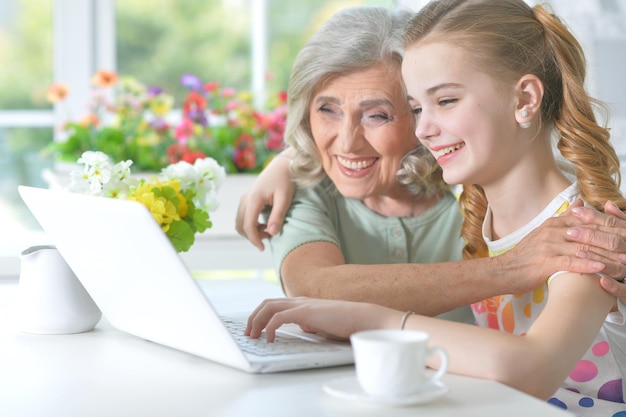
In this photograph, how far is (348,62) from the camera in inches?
68.4

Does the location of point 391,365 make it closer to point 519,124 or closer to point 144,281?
point 144,281

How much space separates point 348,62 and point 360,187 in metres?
0.24

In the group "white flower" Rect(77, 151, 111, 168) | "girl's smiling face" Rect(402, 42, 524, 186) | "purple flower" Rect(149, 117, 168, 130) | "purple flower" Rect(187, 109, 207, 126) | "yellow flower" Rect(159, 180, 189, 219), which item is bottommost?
"purple flower" Rect(149, 117, 168, 130)

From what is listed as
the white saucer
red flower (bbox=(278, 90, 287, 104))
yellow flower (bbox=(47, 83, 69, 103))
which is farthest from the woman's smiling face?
yellow flower (bbox=(47, 83, 69, 103))

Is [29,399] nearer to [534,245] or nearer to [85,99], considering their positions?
[534,245]

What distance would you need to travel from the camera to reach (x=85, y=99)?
13.1 feet

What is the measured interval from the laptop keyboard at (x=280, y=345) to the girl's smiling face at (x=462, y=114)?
0.44m

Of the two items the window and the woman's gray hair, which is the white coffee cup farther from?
the window

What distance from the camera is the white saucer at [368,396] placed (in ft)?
3.07

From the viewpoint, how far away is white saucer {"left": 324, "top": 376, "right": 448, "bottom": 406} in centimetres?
93

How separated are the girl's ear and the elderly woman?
27 cm

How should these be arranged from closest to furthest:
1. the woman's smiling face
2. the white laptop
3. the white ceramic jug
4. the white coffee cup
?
the white coffee cup
the white laptop
the white ceramic jug
the woman's smiling face

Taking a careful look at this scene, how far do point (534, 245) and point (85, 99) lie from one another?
9.74 ft

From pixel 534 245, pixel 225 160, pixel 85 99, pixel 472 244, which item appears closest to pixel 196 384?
pixel 534 245
